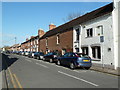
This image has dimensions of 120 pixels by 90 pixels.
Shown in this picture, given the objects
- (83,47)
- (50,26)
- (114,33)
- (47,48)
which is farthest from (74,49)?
(50,26)

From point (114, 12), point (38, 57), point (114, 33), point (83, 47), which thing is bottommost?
point (38, 57)

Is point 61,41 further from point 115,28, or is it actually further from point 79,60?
point 79,60

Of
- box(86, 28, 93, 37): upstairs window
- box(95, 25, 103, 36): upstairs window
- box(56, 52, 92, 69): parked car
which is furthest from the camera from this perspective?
box(86, 28, 93, 37): upstairs window

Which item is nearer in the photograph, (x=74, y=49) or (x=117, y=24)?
(x=117, y=24)

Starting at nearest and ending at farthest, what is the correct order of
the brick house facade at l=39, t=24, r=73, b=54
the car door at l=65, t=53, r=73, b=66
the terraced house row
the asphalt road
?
the asphalt road, the terraced house row, the car door at l=65, t=53, r=73, b=66, the brick house facade at l=39, t=24, r=73, b=54

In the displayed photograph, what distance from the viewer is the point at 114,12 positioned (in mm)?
15125

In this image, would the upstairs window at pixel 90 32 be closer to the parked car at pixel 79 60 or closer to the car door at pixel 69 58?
the car door at pixel 69 58

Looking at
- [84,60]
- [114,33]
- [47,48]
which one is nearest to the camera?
[84,60]

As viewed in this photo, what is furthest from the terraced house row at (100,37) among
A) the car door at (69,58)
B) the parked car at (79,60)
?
the car door at (69,58)

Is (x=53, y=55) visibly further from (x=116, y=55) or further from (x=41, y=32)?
(x=41, y=32)

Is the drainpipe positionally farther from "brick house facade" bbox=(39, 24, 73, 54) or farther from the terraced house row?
"brick house facade" bbox=(39, 24, 73, 54)

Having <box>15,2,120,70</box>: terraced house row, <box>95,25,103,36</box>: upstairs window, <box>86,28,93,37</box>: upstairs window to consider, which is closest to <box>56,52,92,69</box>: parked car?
<box>15,2,120,70</box>: terraced house row

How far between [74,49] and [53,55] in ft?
11.8

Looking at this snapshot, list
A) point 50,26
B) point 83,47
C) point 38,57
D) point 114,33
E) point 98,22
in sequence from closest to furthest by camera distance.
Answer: point 114,33 < point 98,22 < point 83,47 < point 38,57 < point 50,26
